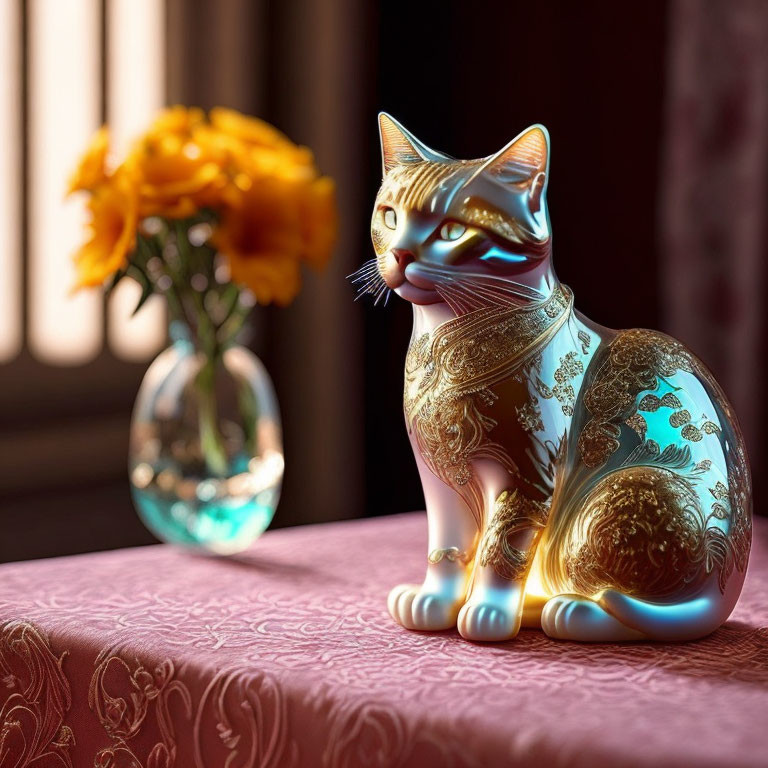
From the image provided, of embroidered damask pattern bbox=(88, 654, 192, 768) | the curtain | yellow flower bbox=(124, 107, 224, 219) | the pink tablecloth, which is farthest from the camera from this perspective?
the curtain

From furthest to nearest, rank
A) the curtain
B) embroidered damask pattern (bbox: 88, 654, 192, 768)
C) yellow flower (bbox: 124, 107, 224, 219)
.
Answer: the curtain, yellow flower (bbox: 124, 107, 224, 219), embroidered damask pattern (bbox: 88, 654, 192, 768)

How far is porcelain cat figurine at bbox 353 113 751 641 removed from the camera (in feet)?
2.33

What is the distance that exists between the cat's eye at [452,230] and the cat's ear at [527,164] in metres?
0.04

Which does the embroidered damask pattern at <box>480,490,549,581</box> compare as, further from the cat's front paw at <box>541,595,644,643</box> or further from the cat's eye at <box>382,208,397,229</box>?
the cat's eye at <box>382,208,397,229</box>

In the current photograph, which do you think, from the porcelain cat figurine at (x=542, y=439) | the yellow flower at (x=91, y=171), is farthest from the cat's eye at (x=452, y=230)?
the yellow flower at (x=91, y=171)

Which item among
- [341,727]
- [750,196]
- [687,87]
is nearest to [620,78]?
[687,87]

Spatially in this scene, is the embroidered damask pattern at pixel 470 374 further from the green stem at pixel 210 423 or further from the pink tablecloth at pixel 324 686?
the green stem at pixel 210 423

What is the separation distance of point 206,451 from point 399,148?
1.45 ft

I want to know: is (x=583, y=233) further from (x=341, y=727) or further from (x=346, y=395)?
(x=341, y=727)

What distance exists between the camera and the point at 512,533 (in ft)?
2.37

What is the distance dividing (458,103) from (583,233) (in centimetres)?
40

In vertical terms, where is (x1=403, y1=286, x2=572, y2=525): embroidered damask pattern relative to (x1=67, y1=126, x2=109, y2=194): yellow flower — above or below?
below

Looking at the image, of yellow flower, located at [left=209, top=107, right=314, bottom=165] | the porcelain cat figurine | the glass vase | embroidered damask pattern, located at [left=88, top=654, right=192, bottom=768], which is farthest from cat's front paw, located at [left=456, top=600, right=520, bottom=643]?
yellow flower, located at [left=209, top=107, right=314, bottom=165]

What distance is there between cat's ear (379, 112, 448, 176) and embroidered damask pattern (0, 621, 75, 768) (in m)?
0.42
